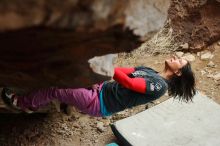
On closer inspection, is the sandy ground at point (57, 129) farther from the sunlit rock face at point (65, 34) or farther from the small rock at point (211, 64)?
the sunlit rock face at point (65, 34)

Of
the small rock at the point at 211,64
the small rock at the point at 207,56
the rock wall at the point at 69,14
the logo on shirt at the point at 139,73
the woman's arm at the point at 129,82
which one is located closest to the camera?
the rock wall at the point at 69,14

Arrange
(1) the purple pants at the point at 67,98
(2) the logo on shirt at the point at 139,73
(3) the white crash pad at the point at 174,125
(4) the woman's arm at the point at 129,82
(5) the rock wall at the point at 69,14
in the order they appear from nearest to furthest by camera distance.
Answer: (5) the rock wall at the point at 69,14 < (1) the purple pants at the point at 67,98 < (4) the woman's arm at the point at 129,82 < (2) the logo on shirt at the point at 139,73 < (3) the white crash pad at the point at 174,125

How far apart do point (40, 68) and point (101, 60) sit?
0.40 m

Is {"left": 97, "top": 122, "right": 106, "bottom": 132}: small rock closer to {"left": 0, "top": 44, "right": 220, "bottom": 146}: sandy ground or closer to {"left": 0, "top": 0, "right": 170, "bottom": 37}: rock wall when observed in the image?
{"left": 0, "top": 44, "right": 220, "bottom": 146}: sandy ground

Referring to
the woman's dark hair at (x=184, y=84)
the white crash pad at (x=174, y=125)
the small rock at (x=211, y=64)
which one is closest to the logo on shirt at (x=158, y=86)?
the woman's dark hair at (x=184, y=84)

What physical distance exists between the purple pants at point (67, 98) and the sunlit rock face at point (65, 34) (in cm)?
64

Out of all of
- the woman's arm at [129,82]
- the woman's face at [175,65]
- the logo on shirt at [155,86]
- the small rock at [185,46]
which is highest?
the small rock at [185,46]

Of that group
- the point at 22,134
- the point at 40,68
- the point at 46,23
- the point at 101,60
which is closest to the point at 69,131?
the point at 22,134

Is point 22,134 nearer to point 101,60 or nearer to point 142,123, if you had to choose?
point 142,123

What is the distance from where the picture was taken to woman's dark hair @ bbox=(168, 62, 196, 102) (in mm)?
3004

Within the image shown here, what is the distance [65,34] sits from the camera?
1.37 meters

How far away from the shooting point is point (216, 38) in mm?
3932

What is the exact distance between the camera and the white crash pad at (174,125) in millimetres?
2984

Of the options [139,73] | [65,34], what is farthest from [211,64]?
[65,34]
